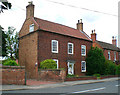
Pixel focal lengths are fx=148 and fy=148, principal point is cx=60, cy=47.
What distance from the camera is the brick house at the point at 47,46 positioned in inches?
A: 850

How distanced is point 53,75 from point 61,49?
21.2ft

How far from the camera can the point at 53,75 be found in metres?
18.4

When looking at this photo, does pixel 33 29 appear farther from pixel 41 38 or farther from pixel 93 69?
pixel 93 69

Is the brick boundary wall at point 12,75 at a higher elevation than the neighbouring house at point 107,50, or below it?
below

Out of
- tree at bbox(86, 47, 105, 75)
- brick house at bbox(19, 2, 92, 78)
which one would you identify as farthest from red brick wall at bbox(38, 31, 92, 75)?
tree at bbox(86, 47, 105, 75)

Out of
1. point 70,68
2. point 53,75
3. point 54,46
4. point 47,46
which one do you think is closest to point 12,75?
point 53,75

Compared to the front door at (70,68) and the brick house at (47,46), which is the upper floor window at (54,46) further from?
the front door at (70,68)

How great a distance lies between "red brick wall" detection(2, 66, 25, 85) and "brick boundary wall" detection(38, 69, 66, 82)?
4203 mm

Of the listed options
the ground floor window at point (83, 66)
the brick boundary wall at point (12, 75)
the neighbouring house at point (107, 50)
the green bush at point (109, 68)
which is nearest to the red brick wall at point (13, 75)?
the brick boundary wall at point (12, 75)

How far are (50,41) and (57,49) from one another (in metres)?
1.80

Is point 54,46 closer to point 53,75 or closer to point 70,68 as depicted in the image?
point 70,68

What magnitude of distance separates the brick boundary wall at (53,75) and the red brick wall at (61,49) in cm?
255

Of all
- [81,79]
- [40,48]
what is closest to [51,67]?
[40,48]

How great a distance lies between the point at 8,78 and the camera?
15016 mm
